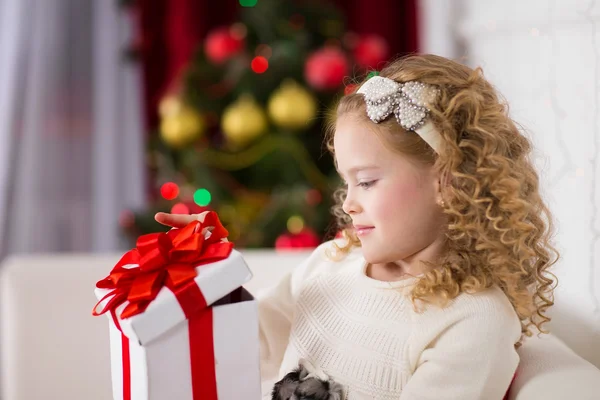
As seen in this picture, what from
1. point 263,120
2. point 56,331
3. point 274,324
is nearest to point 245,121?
point 263,120

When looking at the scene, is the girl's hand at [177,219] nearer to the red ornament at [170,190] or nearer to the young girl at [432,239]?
the young girl at [432,239]

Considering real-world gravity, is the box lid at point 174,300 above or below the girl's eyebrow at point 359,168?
below

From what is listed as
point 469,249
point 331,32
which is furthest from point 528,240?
point 331,32

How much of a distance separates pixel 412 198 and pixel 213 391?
0.38m

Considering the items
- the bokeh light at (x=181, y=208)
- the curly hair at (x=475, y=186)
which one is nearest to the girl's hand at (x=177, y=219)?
the curly hair at (x=475, y=186)

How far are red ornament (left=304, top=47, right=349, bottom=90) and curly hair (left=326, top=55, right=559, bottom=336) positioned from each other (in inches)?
49.5

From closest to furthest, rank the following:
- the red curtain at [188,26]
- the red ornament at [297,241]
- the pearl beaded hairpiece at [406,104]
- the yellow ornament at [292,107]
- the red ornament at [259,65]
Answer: the pearl beaded hairpiece at [406,104], the red ornament at [297,241], the yellow ornament at [292,107], the red ornament at [259,65], the red curtain at [188,26]

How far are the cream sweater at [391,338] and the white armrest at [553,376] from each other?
5 cm

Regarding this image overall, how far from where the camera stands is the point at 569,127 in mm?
1249

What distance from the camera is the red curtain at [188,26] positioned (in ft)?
10.1

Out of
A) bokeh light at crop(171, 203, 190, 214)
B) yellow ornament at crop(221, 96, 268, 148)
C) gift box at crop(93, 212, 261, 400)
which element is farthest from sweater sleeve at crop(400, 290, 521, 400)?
bokeh light at crop(171, 203, 190, 214)

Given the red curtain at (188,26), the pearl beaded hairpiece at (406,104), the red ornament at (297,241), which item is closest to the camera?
the pearl beaded hairpiece at (406,104)

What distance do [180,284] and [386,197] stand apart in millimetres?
313

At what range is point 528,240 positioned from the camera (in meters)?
0.98
